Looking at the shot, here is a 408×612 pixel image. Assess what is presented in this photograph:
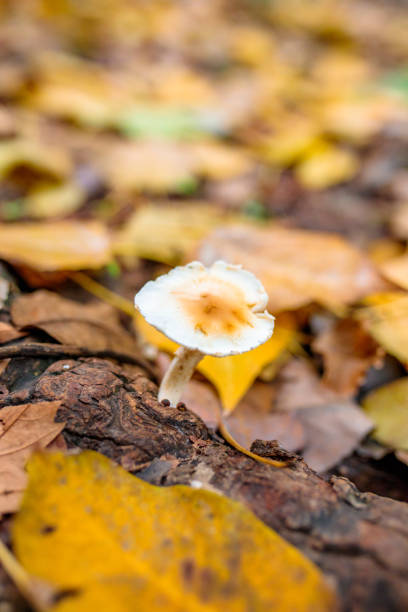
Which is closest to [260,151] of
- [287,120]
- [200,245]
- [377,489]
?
[287,120]

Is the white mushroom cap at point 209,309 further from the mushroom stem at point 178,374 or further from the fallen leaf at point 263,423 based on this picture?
the fallen leaf at point 263,423

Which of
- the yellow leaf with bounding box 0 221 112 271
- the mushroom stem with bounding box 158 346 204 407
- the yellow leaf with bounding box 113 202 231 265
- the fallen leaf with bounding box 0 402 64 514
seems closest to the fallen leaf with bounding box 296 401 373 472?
the mushroom stem with bounding box 158 346 204 407

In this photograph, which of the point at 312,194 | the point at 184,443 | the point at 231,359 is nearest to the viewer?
the point at 184,443

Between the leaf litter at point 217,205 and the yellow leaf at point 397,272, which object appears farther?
the yellow leaf at point 397,272

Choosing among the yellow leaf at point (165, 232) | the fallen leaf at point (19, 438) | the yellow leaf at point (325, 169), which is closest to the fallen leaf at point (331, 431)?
the fallen leaf at point (19, 438)

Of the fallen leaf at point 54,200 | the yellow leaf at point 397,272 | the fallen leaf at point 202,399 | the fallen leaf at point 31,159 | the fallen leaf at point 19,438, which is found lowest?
the fallen leaf at point 54,200

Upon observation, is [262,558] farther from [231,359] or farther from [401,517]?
[231,359]
